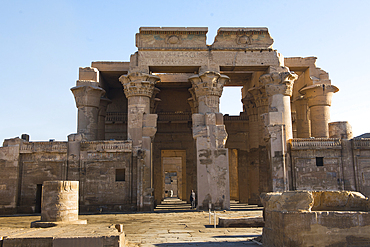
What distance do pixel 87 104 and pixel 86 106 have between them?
141 mm

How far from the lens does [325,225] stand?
6.14 meters

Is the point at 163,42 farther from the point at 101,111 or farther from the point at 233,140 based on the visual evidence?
the point at 233,140

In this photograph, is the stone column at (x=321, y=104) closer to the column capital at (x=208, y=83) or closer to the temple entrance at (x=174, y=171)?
the column capital at (x=208, y=83)

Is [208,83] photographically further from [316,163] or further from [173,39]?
[316,163]

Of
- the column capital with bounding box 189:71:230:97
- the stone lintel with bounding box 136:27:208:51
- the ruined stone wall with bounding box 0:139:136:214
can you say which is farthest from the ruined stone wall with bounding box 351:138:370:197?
the ruined stone wall with bounding box 0:139:136:214

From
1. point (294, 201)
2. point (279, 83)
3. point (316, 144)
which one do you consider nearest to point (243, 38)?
point (279, 83)

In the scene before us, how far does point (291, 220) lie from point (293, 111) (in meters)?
17.6

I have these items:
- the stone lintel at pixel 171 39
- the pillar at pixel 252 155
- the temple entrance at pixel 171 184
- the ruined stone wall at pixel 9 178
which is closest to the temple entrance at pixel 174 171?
the temple entrance at pixel 171 184

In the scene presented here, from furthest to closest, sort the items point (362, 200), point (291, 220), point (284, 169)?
1. point (284, 169)
2. point (362, 200)
3. point (291, 220)

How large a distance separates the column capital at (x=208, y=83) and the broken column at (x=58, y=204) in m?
8.80

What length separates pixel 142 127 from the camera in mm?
17016

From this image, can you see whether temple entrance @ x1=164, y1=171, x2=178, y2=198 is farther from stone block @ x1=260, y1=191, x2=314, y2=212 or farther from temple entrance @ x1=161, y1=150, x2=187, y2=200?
stone block @ x1=260, y1=191, x2=314, y2=212

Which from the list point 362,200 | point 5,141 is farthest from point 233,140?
point 362,200

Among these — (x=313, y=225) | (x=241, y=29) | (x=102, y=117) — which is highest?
(x=241, y=29)
